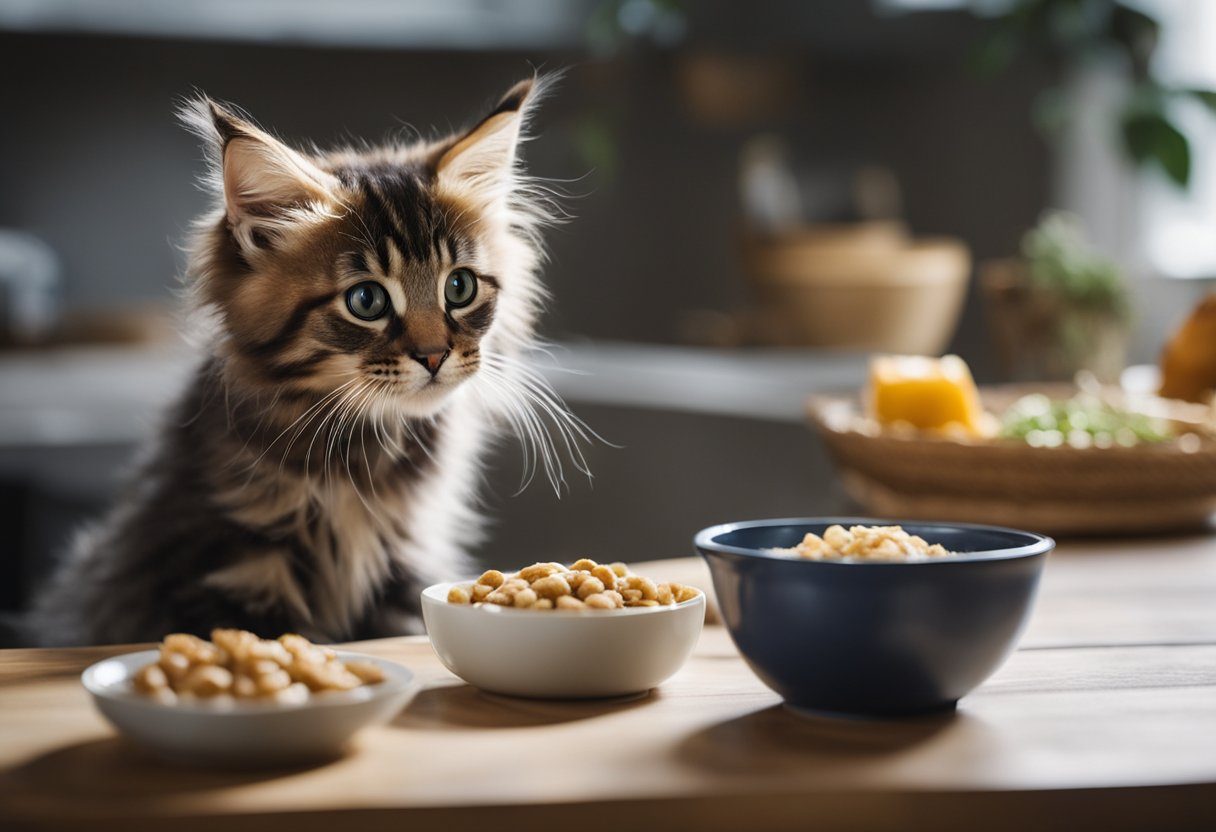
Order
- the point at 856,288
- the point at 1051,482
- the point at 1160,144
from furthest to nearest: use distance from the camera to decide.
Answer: the point at 856,288 → the point at 1160,144 → the point at 1051,482

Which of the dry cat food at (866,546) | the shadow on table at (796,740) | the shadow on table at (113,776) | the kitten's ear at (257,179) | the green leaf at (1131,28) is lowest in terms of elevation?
the shadow on table at (796,740)

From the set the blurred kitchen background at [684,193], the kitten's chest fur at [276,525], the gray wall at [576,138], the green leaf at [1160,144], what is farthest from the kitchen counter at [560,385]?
the kitten's chest fur at [276,525]

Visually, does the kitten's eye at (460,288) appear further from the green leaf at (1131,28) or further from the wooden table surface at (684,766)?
the green leaf at (1131,28)

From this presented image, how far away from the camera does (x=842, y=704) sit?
2.98 ft

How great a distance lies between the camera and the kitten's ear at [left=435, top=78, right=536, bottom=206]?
4.25ft

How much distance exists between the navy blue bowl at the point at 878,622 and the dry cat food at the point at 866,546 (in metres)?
0.02

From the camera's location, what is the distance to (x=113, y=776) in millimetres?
790

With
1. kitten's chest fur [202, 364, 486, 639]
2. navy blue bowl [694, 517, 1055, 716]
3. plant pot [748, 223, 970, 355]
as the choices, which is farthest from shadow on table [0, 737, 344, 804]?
plant pot [748, 223, 970, 355]

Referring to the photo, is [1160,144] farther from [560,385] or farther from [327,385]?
[327,385]

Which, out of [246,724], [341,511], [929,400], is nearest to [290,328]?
[341,511]

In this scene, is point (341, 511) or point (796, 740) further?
point (341, 511)

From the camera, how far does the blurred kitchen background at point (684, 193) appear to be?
11.1 feet

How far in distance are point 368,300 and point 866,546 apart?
52cm

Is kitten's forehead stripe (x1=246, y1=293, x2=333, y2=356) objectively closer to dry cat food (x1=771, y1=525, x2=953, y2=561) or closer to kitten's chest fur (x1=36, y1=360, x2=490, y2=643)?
kitten's chest fur (x1=36, y1=360, x2=490, y2=643)
